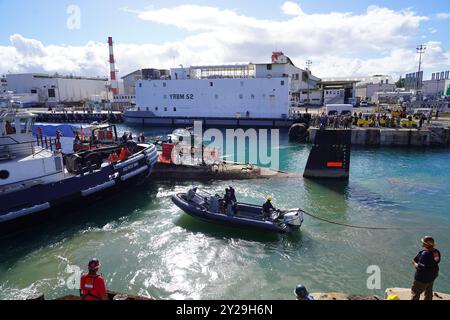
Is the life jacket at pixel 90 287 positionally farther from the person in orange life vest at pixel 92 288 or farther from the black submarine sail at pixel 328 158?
the black submarine sail at pixel 328 158

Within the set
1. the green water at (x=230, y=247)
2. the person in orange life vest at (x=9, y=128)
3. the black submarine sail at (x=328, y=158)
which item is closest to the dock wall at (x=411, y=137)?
the black submarine sail at (x=328, y=158)

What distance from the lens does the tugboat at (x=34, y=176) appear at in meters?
11.5

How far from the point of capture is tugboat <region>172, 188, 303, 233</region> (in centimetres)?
1106

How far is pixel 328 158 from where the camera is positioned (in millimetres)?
18016

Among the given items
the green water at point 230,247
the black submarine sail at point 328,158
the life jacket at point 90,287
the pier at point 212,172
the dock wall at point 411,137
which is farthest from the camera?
the dock wall at point 411,137

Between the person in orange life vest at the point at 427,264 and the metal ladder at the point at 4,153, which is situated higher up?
the metal ladder at the point at 4,153

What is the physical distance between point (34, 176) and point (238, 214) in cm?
810

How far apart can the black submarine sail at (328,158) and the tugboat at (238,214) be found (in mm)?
7130

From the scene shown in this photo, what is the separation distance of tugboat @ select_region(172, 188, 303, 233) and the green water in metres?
0.45

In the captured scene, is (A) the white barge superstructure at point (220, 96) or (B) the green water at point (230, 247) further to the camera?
(A) the white barge superstructure at point (220, 96)

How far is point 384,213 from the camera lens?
13438mm

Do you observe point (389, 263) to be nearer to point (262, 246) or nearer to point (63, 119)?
point (262, 246)

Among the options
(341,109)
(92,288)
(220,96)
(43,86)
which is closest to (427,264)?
(92,288)
